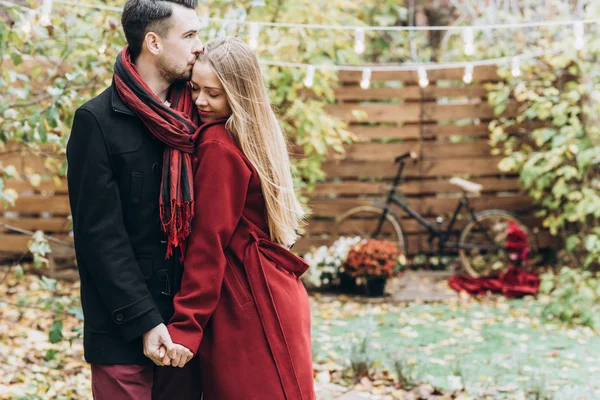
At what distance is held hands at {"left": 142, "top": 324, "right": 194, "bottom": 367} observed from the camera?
73.6 inches

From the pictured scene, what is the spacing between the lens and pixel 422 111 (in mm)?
7410

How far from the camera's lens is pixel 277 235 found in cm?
209

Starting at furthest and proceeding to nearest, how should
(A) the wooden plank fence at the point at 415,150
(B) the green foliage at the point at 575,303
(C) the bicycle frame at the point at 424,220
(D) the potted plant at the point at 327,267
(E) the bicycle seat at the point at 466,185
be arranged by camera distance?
(A) the wooden plank fence at the point at 415,150
(C) the bicycle frame at the point at 424,220
(E) the bicycle seat at the point at 466,185
(D) the potted plant at the point at 327,267
(B) the green foliage at the point at 575,303

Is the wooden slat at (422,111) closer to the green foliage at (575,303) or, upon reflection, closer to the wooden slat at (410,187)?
the wooden slat at (410,187)

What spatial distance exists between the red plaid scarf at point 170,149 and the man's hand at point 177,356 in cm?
27

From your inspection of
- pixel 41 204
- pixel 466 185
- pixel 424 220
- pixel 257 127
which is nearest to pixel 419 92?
pixel 466 185

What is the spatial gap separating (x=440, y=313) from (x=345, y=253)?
117cm

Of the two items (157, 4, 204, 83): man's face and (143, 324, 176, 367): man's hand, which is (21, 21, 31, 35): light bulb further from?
(143, 324, 176, 367): man's hand

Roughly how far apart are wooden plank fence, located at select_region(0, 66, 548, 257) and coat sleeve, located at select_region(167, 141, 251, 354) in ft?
17.4

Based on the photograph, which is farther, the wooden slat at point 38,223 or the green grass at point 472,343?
the wooden slat at point 38,223

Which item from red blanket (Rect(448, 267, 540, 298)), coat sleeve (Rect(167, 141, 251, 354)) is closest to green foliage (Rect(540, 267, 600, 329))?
red blanket (Rect(448, 267, 540, 298))

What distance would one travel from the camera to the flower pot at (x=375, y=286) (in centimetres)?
641

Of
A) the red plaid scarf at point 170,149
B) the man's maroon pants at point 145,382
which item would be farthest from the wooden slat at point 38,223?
the red plaid scarf at point 170,149

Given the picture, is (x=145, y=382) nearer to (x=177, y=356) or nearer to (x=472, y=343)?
(x=177, y=356)
